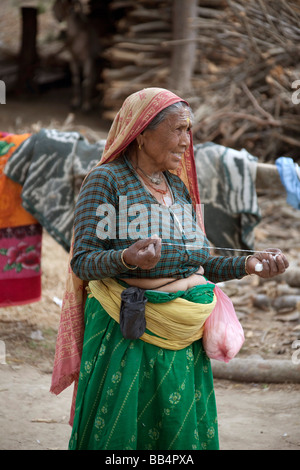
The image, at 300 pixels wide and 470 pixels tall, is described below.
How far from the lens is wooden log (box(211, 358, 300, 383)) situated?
4113mm

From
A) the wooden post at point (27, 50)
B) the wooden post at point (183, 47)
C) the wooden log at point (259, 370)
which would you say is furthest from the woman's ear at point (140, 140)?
the wooden post at point (27, 50)

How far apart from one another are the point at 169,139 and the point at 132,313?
659 millimetres

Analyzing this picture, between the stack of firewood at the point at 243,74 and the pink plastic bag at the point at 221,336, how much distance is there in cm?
392

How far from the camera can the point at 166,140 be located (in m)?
2.35

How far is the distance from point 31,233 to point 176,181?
1.93 m

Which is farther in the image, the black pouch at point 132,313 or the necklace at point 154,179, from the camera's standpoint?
the necklace at point 154,179

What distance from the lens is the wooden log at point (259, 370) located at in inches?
162

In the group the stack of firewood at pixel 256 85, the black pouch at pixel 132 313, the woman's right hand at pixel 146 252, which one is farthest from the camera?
the stack of firewood at pixel 256 85

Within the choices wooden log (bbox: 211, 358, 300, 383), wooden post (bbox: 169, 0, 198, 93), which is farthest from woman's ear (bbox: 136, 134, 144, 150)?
wooden post (bbox: 169, 0, 198, 93)

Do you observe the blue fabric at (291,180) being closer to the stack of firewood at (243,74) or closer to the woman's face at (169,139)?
the woman's face at (169,139)

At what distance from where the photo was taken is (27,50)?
11430 mm

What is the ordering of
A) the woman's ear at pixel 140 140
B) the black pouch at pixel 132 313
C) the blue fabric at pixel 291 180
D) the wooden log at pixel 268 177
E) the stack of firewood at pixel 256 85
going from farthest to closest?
the stack of firewood at pixel 256 85 → the wooden log at pixel 268 177 → the blue fabric at pixel 291 180 → the woman's ear at pixel 140 140 → the black pouch at pixel 132 313

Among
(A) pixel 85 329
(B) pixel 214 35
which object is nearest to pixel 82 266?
(A) pixel 85 329
